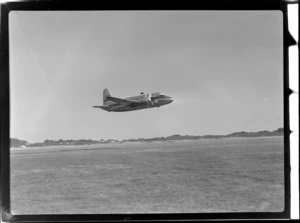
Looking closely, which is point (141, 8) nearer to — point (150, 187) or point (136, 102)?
point (136, 102)

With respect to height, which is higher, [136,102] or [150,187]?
[136,102]

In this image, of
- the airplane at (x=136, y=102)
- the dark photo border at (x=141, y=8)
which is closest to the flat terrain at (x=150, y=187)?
the airplane at (x=136, y=102)

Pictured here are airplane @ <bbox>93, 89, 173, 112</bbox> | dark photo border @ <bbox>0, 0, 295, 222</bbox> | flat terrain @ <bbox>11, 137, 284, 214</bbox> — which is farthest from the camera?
flat terrain @ <bbox>11, 137, 284, 214</bbox>

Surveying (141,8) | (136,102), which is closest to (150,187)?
(136,102)

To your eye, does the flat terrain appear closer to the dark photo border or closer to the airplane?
the airplane

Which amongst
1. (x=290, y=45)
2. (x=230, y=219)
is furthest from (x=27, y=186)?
(x=290, y=45)

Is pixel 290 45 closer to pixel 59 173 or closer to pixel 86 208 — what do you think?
pixel 86 208

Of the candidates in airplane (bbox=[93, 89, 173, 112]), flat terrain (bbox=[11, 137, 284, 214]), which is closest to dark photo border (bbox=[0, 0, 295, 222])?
airplane (bbox=[93, 89, 173, 112])

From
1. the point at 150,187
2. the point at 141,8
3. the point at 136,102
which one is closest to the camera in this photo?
the point at 141,8
